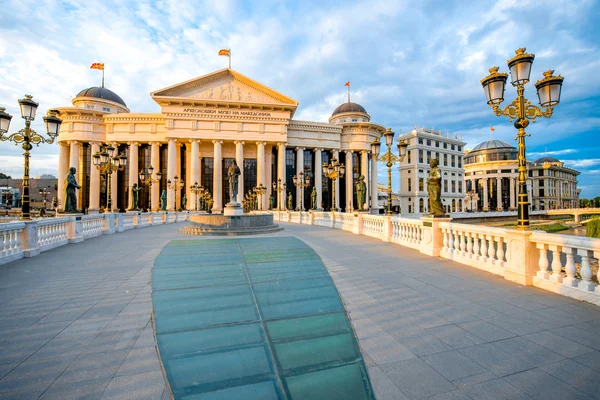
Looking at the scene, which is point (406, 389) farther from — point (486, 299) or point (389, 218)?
point (389, 218)

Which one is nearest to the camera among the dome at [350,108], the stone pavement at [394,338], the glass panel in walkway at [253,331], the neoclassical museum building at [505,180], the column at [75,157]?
the glass panel in walkway at [253,331]

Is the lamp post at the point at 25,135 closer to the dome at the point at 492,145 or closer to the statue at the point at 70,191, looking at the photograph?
the statue at the point at 70,191

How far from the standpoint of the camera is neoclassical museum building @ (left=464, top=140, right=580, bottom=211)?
243 feet

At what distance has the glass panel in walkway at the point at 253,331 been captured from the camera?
0.90 metres

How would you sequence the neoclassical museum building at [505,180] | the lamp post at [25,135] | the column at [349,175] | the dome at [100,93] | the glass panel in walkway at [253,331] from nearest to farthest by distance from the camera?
1. the glass panel in walkway at [253,331]
2. the lamp post at [25,135]
3. the dome at [100,93]
4. the column at [349,175]
5. the neoclassical museum building at [505,180]

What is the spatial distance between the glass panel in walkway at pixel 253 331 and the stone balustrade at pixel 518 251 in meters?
5.72

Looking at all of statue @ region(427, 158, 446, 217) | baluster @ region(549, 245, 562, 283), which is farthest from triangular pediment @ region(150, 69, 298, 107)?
baluster @ region(549, 245, 562, 283)

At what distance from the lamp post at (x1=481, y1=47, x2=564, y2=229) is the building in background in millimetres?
52712

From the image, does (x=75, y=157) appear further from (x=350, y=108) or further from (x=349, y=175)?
(x=350, y=108)

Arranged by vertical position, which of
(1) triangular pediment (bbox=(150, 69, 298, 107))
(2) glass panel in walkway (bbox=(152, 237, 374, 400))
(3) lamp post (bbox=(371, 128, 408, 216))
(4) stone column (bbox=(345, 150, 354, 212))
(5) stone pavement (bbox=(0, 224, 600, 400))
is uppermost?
(1) triangular pediment (bbox=(150, 69, 298, 107))

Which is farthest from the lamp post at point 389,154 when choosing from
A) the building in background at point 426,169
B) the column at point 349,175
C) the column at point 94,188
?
the building in background at point 426,169

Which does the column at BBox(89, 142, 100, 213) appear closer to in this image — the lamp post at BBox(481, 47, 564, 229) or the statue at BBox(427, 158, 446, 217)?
the statue at BBox(427, 158, 446, 217)

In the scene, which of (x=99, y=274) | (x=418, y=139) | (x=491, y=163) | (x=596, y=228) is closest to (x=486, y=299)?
(x=596, y=228)

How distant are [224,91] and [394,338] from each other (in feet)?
141
